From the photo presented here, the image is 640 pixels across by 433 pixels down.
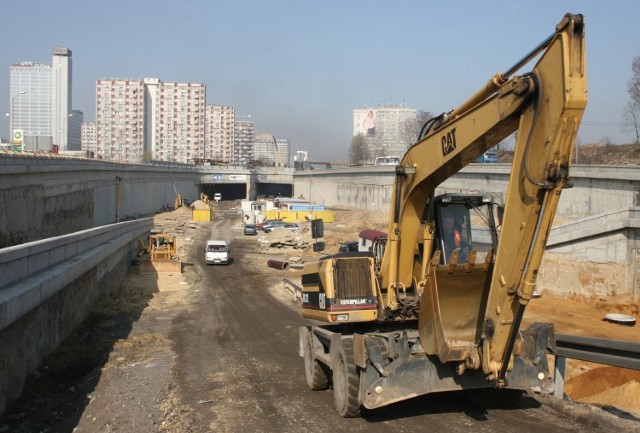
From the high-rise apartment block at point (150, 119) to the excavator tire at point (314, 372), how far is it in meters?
145

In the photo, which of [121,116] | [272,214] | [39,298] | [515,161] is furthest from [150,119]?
[515,161]

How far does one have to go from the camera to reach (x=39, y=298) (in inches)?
475

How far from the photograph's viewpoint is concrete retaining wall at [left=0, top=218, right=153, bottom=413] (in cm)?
1070

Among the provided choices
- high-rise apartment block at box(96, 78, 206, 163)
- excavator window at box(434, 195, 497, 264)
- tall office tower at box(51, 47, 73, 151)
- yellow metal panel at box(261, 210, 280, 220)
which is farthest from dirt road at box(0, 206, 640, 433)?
tall office tower at box(51, 47, 73, 151)

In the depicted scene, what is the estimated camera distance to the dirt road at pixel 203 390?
916 centimetres

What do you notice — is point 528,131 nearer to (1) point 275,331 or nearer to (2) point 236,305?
(1) point 275,331

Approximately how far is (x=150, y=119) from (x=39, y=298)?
18146cm

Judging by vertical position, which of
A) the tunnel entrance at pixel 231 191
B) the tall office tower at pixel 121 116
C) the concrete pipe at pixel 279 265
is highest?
the tall office tower at pixel 121 116

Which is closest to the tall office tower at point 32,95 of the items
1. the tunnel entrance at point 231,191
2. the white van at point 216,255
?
the tunnel entrance at point 231,191

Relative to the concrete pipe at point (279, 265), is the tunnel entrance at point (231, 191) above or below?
above

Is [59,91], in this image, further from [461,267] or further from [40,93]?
[461,267]

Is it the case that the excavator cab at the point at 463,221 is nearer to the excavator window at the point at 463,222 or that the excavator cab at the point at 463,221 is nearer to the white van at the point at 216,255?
the excavator window at the point at 463,222

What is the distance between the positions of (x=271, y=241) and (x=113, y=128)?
130 m

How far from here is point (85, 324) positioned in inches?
773
